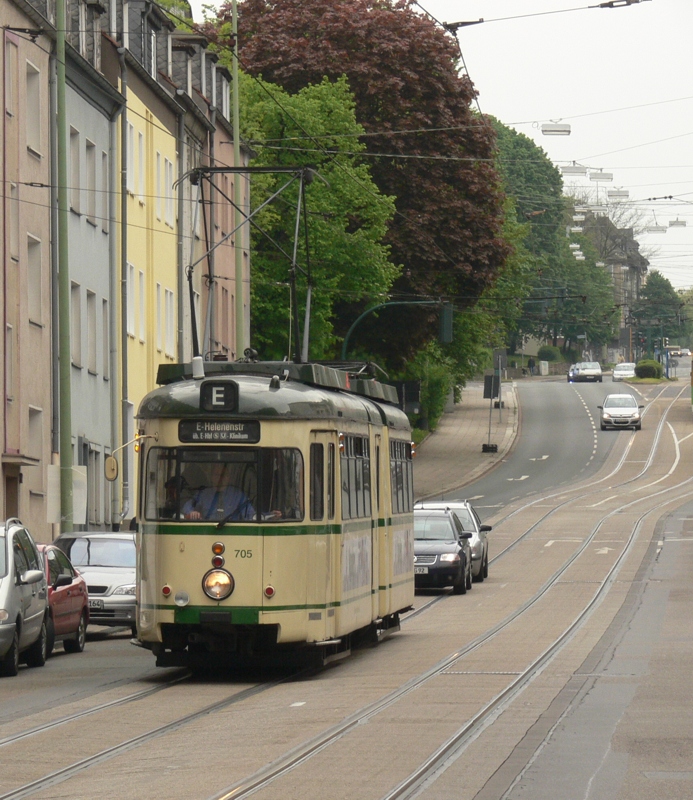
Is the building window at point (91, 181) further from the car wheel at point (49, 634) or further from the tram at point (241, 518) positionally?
the tram at point (241, 518)

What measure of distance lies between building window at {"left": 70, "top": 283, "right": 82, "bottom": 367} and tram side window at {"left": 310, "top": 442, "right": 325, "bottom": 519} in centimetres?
2019

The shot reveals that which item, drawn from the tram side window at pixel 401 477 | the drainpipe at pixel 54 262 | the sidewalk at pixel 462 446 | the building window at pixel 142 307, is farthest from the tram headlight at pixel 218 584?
the sidewalk at pixel 462 446

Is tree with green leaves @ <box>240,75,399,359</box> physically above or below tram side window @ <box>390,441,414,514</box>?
above

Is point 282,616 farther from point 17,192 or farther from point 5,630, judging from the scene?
point 17,192

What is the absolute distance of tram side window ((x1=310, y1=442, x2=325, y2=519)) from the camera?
16.3m

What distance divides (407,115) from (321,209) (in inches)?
249

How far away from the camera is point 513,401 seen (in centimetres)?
10262

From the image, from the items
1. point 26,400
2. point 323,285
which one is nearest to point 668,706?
point 26,400

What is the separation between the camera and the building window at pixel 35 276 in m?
33.5

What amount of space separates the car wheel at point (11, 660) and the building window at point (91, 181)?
20616 millimetres

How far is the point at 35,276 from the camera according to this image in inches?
1326

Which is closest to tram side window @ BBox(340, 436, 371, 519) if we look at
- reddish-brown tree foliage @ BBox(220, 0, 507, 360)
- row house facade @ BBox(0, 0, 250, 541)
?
row house facade @ BBox(0, 0, 250, 541)

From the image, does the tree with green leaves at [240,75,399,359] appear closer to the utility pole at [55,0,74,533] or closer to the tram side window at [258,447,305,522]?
the utility pole at [55,0,74,533]

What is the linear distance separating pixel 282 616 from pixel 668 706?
150 inches
